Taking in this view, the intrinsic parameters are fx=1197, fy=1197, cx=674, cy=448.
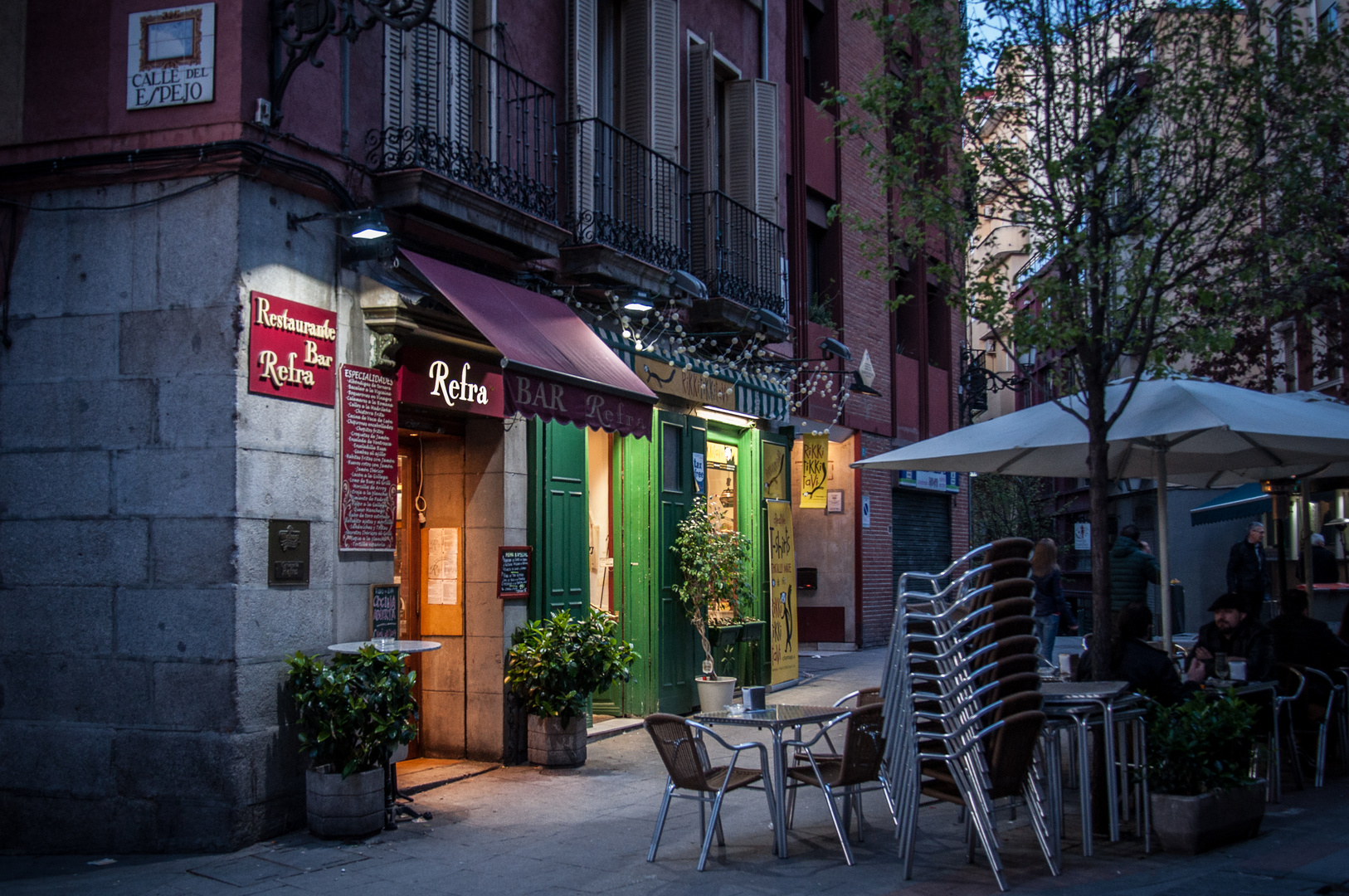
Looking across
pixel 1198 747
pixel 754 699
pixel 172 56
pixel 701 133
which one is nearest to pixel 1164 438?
pixel 1198 747

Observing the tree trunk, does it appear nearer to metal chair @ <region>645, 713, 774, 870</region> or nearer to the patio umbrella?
the patio umbrella

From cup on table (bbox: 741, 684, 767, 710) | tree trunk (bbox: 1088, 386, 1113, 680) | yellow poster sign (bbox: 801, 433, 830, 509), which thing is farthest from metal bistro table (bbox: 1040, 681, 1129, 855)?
yellow poster sign (bbox: 801, 433, 830, 509)

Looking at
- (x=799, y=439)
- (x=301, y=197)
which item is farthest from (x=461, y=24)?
(x=799, y=439)

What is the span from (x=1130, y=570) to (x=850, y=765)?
693 centimetres

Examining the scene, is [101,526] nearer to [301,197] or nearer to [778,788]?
[301,197]

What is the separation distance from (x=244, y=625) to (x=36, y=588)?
1.58 metres

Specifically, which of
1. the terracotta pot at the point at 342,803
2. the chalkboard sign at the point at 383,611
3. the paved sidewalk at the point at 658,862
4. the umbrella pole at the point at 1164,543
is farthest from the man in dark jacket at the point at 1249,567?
the terracotta pot at the point at 342,803

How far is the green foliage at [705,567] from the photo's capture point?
12164 mm

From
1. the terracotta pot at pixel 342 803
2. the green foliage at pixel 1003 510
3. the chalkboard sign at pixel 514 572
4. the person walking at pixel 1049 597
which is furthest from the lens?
the green foliage at pixel 1003 510

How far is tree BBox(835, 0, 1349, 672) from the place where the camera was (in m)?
8.03

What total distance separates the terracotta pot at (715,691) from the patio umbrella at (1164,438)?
3.48 metres

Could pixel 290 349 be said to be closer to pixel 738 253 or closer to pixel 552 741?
pixel 552 741

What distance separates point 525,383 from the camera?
8250 mm

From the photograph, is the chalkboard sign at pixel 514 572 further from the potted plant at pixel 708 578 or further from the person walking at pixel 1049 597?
the person walking at pixel 1049 597
